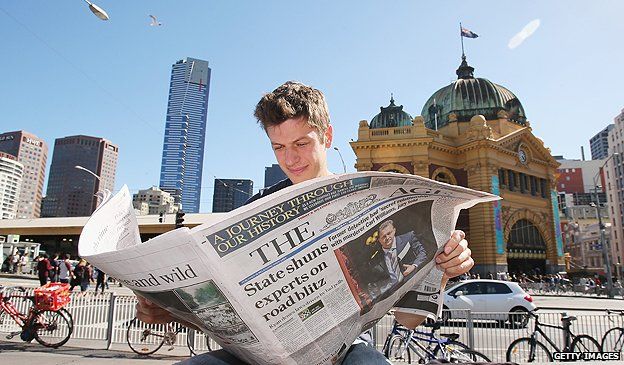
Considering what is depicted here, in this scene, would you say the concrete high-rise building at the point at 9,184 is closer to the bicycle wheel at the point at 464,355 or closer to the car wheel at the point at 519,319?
the car wheel at the point at 519,319

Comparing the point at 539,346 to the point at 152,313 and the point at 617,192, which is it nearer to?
the point at 152,313

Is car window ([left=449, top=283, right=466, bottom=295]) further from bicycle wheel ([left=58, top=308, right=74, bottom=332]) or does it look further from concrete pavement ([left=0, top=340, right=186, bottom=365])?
bicycle wheel ([left=58, top=308, right=74, bottom=332])

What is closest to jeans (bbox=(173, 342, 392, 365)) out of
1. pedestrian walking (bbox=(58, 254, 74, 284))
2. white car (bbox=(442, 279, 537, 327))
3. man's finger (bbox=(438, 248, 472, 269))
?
man's finger (bbox=(438, 248, 472, 269))

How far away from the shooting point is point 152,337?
23.8 ft

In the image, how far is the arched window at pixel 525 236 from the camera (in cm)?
3484

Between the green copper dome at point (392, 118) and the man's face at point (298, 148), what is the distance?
39.3 metres

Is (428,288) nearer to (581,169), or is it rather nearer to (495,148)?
(495,148)

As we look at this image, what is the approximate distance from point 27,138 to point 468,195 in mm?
188755

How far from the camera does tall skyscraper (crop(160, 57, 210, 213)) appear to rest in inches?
4385

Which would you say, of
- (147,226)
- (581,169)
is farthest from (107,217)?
(581,169)

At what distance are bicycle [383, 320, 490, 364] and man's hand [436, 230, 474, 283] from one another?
4620 mm

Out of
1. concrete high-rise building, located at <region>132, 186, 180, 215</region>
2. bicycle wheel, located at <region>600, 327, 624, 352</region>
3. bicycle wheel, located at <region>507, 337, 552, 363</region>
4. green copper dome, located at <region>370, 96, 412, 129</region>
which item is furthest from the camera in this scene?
concrete high-rise building, located at <region>132, 186, 180, 215</region>

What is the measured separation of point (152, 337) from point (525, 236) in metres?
36.5

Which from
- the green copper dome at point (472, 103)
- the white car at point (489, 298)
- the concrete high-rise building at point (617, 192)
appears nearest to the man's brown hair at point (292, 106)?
the white car at point (489, 298)
